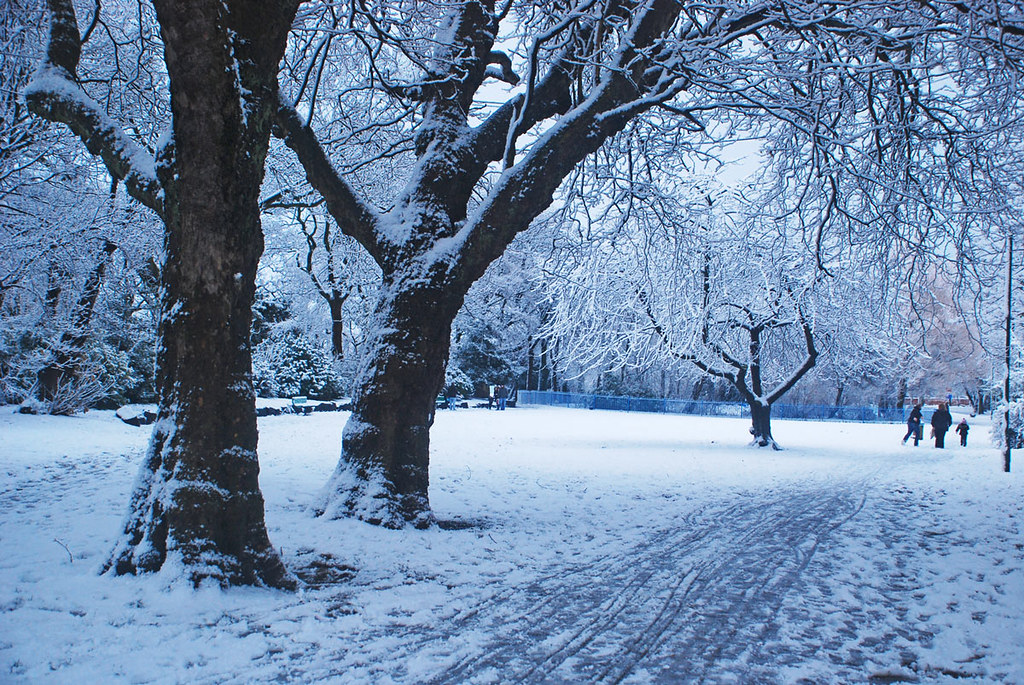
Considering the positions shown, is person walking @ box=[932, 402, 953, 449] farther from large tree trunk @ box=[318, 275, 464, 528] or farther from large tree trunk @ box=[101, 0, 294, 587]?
large tree trunk @ box=[101, 0, 294, 587]

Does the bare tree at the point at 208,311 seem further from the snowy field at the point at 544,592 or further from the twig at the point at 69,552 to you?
the twig at the point at 69,552

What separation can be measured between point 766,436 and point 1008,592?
46.1 ft

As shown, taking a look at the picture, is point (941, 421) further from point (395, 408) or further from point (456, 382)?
point (456, 382)

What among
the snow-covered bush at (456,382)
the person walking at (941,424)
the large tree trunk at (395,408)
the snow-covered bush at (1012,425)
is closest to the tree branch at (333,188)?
the large tree trunk at (395,408)

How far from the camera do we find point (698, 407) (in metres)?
40.9

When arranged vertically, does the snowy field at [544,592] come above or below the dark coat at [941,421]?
below

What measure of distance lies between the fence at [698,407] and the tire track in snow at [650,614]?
113ft

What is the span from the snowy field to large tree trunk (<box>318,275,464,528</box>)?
0.32 meters

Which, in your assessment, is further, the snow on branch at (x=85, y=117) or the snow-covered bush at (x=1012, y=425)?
the snow-covered bush at (x=1012, y=425)

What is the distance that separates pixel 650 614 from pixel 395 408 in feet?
→ 9.74

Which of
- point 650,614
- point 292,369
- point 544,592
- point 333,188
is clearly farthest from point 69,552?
point 292,369

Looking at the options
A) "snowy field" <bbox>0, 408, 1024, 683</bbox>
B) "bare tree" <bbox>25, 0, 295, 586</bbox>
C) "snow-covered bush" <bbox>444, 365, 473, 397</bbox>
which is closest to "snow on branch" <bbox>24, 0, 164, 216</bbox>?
"bare tree" <bbox>25, 0, 295, 586</bbox>

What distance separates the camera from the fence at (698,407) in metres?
40.9

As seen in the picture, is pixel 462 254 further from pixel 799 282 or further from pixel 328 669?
pixel 799 282
